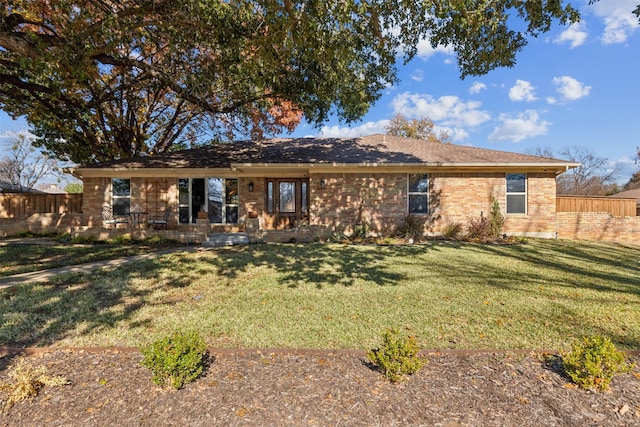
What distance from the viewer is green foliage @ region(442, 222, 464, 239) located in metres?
11.7

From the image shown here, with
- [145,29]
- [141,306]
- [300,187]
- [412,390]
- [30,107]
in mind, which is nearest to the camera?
[412,390]

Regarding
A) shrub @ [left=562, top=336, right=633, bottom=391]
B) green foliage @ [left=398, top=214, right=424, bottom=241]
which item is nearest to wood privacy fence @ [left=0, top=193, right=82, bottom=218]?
green foliage @ [left=398, top=214, right=424, bottom=241]

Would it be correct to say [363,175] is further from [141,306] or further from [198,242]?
[141,306]

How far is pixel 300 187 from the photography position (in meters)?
13.5

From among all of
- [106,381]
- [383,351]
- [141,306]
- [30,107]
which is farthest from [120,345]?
[30,107]

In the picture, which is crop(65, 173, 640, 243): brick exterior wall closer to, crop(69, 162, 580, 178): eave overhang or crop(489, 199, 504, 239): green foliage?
crop(69, 162, 580, 178): eave overhang

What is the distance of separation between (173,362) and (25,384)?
1.19m

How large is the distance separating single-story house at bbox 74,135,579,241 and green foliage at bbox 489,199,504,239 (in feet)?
1.50

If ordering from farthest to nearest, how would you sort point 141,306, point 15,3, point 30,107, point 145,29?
point 30,107 < point 145,29 < point 15,3 < point 141,306

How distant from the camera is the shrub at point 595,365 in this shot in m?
2.72

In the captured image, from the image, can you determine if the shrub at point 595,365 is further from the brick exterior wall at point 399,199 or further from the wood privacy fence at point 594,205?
the wood privacy fence at point 594,205

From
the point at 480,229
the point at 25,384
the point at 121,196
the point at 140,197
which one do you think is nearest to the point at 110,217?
the point at 121,196

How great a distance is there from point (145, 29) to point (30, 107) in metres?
7.23

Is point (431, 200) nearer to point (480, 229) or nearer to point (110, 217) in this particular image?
point (480, 229)
